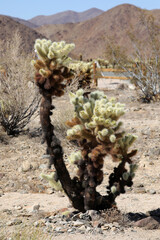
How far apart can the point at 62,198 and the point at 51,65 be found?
8.29 ft

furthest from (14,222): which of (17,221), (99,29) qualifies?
(99,29)

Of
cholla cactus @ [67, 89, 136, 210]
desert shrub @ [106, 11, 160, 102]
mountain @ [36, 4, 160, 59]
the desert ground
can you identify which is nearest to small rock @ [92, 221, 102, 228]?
the desert ground

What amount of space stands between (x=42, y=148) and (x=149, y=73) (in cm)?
634

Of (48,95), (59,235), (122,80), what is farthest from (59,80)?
(122,80)

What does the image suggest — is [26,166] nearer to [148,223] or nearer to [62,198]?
[62,198]

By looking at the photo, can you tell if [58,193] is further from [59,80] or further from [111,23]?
[111,23]

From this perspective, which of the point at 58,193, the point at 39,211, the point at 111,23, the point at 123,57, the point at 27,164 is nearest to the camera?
the point at 39,211

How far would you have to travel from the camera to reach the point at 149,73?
1266 cm

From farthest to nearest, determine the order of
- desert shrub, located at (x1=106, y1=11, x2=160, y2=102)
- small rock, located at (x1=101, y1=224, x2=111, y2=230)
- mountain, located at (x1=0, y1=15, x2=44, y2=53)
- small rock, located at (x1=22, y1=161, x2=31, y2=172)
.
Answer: mountain, located at (x1=0, y1=15, x2=44, y2=53), desert shrub, located at (x1=106, y1=11, x2=160, y2=102), small rock, located at (x1=22, y1=161, x2=31, y2=172), small rock, located at (x1=101, y1=224, x2=111, y2=230)

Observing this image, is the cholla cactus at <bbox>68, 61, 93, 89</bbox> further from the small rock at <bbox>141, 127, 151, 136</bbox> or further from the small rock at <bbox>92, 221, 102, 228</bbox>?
the small rock at <bbox>92, 221, 102, 228</bbox>

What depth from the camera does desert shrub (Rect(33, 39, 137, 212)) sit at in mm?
3686

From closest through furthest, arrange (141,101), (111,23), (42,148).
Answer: (42,148)
(141,101)
(111,23)

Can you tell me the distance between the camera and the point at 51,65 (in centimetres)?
365

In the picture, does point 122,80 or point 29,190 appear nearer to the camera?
point 29,190
